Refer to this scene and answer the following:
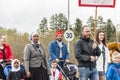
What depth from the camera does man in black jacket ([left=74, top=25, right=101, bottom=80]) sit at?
39.8ft

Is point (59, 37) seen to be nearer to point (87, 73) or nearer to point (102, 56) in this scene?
point (102, 56)

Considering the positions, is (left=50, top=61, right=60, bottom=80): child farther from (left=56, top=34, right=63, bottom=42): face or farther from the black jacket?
the black jacket

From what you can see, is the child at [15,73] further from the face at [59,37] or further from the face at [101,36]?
the face at [101,36]

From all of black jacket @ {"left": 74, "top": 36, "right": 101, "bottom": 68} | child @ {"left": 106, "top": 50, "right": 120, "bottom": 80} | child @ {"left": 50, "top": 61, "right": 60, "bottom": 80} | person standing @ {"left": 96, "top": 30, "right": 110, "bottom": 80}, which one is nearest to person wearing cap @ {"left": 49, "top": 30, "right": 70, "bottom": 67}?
child @ {"left": 50, "top": 61, "right": 60, "bottom": 80}

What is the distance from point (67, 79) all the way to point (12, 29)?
67248 millimetres

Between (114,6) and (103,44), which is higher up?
(114,6)

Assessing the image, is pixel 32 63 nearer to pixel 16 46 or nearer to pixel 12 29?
pixel 16 46

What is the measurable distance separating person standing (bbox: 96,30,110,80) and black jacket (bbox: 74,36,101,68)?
2.68 ft

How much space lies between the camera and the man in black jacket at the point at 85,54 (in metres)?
12.1

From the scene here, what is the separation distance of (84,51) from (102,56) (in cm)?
116

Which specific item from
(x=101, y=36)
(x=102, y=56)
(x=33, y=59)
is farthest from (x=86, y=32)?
(x=33, y=59)

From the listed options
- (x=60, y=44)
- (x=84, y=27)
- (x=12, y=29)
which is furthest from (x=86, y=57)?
(x=12, y=29)

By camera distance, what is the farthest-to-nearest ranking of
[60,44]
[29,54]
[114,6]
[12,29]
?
[12,29], [60,44], [114,6], [29,54]

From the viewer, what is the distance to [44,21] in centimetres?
9469
